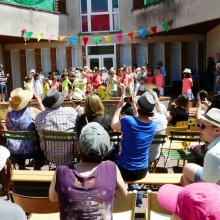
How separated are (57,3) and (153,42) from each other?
602cm

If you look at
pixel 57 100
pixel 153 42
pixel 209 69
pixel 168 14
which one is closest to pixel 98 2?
pixel 153 42

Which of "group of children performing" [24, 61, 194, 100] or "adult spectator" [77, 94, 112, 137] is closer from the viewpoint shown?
"adult spectator" [77, 94, 112, 137]

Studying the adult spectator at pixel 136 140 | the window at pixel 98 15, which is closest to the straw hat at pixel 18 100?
the adult spectator at pixel 136 140

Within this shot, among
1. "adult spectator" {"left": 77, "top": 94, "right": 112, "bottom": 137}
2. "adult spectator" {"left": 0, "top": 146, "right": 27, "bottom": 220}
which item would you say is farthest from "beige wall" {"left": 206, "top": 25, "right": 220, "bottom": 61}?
"adult spectator" {"left": 0, "top": 146, "right": 27, "bottom": 220}

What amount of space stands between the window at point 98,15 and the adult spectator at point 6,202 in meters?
18.2

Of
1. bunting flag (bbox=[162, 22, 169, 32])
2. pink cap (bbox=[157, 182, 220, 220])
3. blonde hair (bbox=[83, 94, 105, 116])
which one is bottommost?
pink cap (bbox=[157, 182, 220, 220])

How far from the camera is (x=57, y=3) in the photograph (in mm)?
18719

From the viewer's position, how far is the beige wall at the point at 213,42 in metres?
15.9

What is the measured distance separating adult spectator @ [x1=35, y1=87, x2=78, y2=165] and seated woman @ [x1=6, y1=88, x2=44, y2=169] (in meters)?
0.29

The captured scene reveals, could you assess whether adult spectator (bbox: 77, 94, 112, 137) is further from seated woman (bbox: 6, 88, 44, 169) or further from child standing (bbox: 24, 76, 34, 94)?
child standing (bbox: 24, 76, 34, 94)

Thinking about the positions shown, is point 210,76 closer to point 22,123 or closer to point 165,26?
point 165,26

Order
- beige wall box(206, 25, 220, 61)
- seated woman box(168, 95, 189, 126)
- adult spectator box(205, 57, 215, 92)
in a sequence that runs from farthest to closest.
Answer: adult spectator box(205, 57, 215, 92), beige wall box(206, 25, 220, 61), seated woman box(168, 95, 189, 126)

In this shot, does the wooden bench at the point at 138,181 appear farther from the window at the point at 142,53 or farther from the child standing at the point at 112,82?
the window at the point at 142,53

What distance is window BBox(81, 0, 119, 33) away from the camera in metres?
19.7
